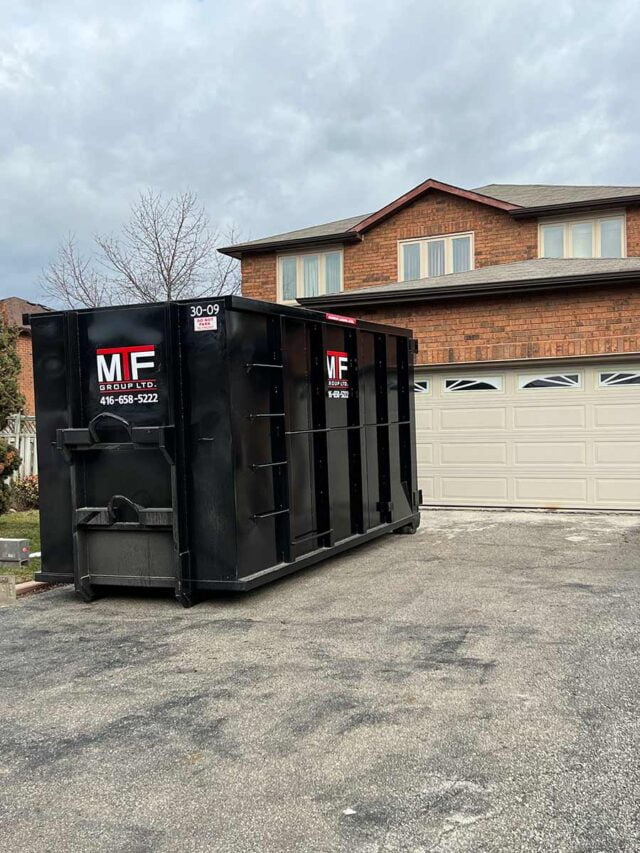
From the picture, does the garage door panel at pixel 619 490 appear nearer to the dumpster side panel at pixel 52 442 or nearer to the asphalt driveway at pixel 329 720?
the asphalt driveway at pixel 329 720

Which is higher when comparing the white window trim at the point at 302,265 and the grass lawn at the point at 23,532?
the white window trim at the point at 302,265

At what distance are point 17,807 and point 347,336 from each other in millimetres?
6554

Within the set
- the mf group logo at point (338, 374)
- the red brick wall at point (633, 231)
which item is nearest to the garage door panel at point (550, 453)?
the mf group logo at point (338, 374)

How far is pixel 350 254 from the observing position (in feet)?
69.9

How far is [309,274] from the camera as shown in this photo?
71.3ft

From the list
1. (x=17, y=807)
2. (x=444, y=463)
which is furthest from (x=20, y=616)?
(x=444, y=463)

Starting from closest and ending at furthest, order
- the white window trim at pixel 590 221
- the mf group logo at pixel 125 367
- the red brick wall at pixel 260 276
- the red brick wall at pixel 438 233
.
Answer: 1. the mf group logo at pixel 125 367
2. the white window trim at pixel 590 221
3. the red brick wall at pixel 438 233
4. the red brick wall at pixel 260 276

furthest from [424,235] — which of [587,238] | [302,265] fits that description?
[587,238]

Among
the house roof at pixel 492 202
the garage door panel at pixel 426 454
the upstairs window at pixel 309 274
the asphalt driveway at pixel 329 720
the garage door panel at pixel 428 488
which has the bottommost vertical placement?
the asphalt driveway at pixel 329 720

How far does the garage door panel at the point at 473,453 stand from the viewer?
13367 mm

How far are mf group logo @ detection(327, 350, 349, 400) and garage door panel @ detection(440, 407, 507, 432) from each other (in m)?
4.71

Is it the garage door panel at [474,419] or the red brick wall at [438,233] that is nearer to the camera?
the garage door panel at [474,419]

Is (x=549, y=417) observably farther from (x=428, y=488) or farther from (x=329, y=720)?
(x=329, y=720)

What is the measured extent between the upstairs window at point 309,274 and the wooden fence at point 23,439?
26.6 feet
